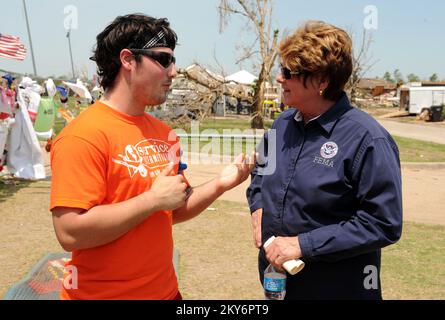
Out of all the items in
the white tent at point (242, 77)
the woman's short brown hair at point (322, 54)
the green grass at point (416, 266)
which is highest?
the woman's short brown hair at point (322, 54)

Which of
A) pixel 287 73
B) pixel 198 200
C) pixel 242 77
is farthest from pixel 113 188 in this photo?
pixel 242 77

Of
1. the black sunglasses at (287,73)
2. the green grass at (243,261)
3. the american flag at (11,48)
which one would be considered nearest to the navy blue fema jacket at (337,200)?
the black sunglasses at (287,73)

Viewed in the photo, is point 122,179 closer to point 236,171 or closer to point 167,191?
point 167,191

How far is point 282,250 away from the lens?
210cm

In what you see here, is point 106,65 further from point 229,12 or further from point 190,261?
point 229,12

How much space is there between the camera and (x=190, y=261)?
15.8 feet

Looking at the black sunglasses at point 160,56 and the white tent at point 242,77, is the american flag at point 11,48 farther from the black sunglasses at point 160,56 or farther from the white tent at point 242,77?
the white tent at point 242,77

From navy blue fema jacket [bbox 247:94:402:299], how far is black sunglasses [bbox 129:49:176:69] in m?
0.75

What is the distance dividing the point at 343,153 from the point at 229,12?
18210mm

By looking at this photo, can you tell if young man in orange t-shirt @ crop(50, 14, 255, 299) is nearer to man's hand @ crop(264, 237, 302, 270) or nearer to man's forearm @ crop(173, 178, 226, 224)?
man's forearm @ crop(173, 178, 226, 224)

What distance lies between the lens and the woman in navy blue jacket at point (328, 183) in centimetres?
197

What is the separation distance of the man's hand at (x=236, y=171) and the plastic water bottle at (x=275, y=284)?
1.56ft

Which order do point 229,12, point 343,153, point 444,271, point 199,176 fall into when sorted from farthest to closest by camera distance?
1. point 229,12
2. point 199,176
3. point 444,271
4. point 343,153
